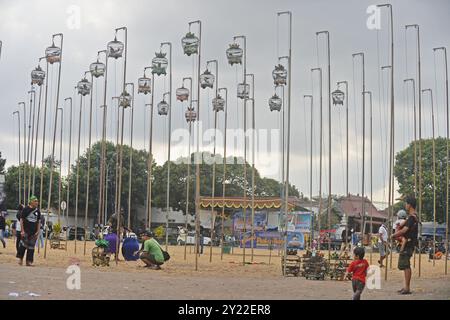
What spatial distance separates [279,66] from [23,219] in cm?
984

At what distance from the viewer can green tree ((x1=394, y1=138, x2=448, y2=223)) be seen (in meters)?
65.2

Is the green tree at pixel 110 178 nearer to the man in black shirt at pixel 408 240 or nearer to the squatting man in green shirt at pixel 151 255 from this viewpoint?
the squatting man in green shirt at pixel 151 255

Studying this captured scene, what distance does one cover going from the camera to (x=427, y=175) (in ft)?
220

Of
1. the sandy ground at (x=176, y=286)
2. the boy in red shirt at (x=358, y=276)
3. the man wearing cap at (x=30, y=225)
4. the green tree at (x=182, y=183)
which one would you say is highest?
the green tree at (x=182, y=183)

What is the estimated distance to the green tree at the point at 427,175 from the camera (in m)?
65.2

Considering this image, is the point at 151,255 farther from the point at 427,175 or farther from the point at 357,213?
the point at 357,213

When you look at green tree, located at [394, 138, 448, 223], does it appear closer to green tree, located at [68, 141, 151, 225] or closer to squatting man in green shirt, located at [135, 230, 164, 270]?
green tree, located at [68, 141, 151, 225]

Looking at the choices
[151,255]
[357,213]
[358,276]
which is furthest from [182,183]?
[358,276]

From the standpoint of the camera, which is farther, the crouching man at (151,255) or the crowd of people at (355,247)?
the crouching man at (151,255)

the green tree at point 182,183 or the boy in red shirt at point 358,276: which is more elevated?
the green tree at point 182,183

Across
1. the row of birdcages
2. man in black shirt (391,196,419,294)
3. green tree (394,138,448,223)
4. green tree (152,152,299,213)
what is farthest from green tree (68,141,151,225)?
man in black shirt (391,196,419,294)

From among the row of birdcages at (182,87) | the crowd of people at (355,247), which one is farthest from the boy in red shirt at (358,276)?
the row of birdcages at (182,87)
